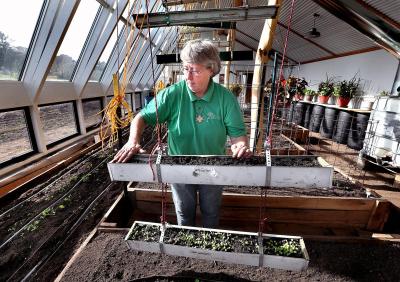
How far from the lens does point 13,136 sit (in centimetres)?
312

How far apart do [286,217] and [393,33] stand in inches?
102

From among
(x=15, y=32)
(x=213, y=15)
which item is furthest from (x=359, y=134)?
(x=15, y=32)

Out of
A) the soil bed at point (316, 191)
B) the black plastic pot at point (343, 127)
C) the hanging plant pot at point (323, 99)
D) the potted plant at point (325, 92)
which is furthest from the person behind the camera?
the hanging plant pot at point (323, 99)

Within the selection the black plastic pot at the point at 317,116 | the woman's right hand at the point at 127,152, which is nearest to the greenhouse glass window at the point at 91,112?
the woman's right hand at the point at 127,152

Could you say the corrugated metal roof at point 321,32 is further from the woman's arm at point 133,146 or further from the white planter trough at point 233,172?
the white planter trough at point 233,172

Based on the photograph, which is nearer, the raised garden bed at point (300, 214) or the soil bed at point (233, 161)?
the soil bed at point (233, 161)

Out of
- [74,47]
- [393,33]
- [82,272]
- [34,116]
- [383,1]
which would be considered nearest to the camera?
[82,272]

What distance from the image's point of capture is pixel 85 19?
389 centimetres

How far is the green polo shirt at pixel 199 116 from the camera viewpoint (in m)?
1.12

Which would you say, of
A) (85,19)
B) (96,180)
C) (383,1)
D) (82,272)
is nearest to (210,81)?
(82,272)

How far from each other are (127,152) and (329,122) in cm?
536

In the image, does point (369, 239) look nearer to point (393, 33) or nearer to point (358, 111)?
point (393, 33)

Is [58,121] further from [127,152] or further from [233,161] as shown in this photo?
[233,161]

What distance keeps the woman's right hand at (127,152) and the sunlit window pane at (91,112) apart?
4.72 metres
